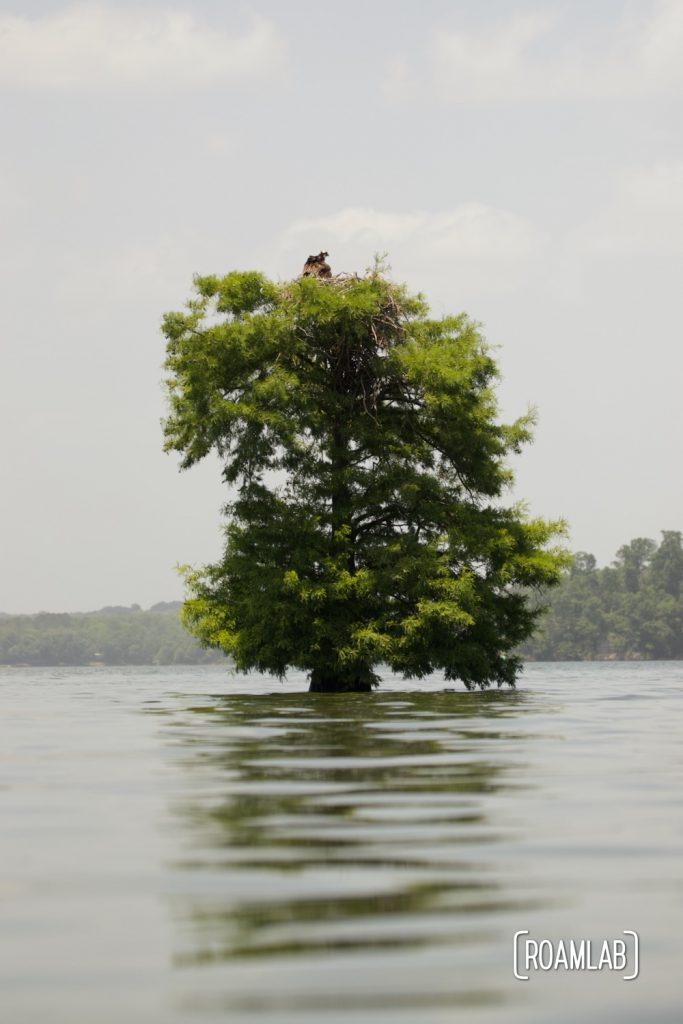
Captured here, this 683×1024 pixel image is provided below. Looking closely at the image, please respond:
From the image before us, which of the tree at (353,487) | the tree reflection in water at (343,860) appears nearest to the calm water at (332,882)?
the tree reflection in water at (343,860)

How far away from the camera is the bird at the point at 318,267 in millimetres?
37375

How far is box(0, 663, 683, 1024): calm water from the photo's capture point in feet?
15.3

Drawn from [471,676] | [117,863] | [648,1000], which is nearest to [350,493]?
[471,676]

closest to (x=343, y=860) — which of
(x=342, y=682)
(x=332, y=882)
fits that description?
(x=332, y=882)

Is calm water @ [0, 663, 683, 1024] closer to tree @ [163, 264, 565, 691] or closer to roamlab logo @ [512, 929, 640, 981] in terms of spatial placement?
roamlab logo @ [512, 929, 640, 981]

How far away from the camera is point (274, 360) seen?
3594 cm

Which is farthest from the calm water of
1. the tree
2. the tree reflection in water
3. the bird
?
the bird

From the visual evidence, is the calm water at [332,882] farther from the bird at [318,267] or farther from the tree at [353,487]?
the bird at [318,267]

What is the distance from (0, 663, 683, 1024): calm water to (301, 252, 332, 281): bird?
24695mm

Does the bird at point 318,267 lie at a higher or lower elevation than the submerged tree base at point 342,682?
higher

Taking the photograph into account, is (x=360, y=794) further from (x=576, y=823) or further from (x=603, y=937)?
(x=603, y=937)

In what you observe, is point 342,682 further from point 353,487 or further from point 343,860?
point 343,860

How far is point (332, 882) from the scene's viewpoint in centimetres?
655

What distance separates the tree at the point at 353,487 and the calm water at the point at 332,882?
65.9 ft
